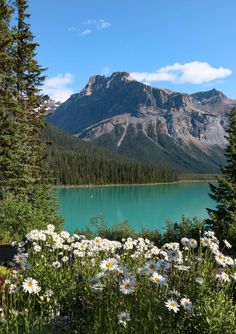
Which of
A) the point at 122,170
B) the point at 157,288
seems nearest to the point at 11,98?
the point at 157,288

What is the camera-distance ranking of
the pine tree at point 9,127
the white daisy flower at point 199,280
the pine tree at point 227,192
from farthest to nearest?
the pine tree at point 227,192, the pine tree at point 9,127, the white daisy flower at point 199,280

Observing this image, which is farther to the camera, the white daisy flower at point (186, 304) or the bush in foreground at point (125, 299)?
the bush in foreground at point (125, 299)

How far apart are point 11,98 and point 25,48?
537 cm

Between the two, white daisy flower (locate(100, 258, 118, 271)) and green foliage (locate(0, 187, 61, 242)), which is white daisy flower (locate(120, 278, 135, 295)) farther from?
green foliage (locate(0, 187, 61, 242))

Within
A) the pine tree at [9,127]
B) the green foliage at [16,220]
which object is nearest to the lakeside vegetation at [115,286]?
the green foliage at [16,220]

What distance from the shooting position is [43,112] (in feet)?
82.3

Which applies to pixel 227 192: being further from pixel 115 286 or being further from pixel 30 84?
pixel 115 286

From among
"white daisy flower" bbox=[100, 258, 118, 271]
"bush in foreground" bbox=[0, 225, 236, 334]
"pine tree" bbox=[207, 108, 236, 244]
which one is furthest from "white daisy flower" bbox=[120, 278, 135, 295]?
"pine tree" bbox=[207, 108, 236, 244]

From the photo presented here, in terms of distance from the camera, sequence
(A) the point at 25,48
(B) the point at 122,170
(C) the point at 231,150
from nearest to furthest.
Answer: (A) the point at 25,48 < (C) the point at 231,150 < (B) the point at 122,170

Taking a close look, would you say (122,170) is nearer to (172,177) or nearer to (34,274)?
(172,177)

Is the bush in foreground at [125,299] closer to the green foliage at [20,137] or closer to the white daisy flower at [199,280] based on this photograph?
the white daisy flower at [199,280]

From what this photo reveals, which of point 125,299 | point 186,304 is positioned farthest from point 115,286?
point 186,304

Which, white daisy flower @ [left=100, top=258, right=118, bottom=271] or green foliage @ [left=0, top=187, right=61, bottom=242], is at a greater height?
white daisy flower @ [left=100, top=258, right=118, bottom=271]

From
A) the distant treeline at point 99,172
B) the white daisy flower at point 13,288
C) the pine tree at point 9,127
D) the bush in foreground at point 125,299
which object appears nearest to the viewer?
the bush in foreground at point 125,299
